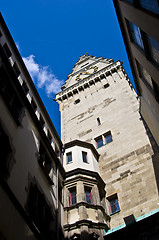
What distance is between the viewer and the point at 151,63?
12.0 m

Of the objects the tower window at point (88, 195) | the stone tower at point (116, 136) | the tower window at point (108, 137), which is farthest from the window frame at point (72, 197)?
the tower window at point (108, 137)

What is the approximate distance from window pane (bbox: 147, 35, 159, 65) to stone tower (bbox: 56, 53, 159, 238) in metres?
8.92

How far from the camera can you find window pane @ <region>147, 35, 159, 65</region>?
34.6 feet

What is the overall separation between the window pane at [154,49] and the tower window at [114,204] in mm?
12052

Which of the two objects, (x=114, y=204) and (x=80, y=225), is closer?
(x=80, y=225)

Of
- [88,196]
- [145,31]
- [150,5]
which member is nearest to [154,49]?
[145,31]

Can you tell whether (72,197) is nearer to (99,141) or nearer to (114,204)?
(114,204)

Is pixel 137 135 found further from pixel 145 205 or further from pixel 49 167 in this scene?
pixel 49 167

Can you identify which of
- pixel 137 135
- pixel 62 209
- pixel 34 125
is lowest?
pixel 62 209

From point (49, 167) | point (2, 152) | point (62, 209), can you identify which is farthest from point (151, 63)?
point (62, 209)

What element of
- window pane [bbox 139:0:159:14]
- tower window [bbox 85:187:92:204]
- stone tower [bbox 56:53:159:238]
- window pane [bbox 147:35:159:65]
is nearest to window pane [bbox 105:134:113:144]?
stone tower [bbox 56:53:159:238]

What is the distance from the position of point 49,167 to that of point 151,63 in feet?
30.0

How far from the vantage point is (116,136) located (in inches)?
1005

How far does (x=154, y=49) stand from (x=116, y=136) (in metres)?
15.2
